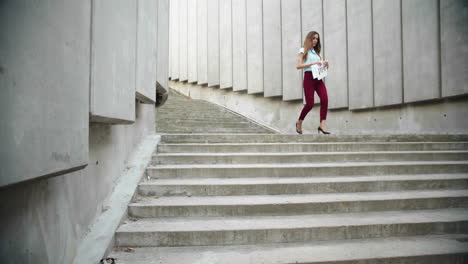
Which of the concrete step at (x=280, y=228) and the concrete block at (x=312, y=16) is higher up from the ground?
the concrete block at (x=312, y=16)

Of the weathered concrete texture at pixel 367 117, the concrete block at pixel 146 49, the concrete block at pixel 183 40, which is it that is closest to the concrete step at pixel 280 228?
the concrete block at pixel 146 49

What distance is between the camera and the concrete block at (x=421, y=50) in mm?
4996

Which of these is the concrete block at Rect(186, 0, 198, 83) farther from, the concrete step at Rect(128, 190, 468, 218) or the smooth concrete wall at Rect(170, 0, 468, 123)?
the concrete step at Rect(128, 190, 468, 218)

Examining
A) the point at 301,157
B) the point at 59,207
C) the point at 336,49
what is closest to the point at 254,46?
the point at 336,49

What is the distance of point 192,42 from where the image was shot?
1212cm

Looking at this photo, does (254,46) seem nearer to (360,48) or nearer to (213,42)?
(213,42)

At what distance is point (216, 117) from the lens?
7395mm

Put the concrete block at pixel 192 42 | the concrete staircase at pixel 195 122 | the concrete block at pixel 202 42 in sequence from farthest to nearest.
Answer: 1. the concrete block at pixel 192 42
2. the concrete block at pixel 202 42
3. the concrete staircase at pixel 195 122

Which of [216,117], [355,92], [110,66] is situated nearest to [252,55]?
[216,117]

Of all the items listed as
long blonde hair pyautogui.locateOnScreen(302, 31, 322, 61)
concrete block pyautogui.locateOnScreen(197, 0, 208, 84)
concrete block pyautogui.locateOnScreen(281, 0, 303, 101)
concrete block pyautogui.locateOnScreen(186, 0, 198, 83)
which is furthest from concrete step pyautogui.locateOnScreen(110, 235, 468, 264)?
concrete block pyautogui.locateOnScreen(186, 0, 198, 83)

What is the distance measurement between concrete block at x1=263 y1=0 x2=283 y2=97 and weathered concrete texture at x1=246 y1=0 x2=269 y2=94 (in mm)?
191

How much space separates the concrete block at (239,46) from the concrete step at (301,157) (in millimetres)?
5575

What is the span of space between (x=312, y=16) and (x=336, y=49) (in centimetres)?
110

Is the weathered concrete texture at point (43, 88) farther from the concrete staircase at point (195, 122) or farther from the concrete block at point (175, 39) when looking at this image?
the concrete block at point (175, 39)
